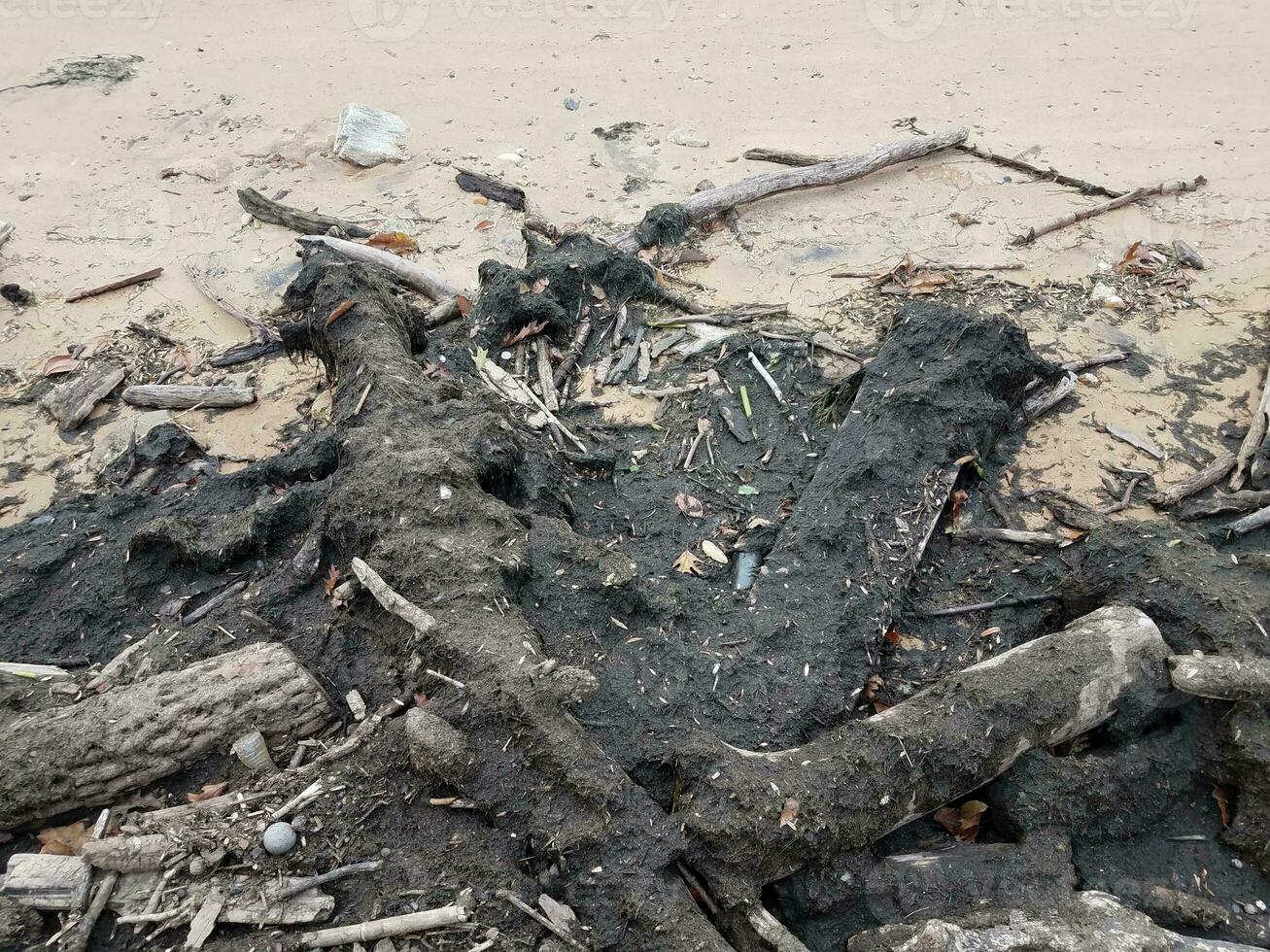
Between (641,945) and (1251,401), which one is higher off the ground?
(1251,401)

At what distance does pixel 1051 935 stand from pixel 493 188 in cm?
803

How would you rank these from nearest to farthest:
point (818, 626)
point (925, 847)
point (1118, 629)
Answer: point (925, 847)
point (1118, 629)
point (818, 626)

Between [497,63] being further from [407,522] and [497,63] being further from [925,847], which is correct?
[925,847]

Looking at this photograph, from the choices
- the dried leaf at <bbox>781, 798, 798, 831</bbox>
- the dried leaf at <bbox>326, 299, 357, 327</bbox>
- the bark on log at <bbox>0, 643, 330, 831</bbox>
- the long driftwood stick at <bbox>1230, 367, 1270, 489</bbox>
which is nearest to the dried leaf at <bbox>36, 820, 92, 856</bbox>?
the bark on log at <bbox>0, 643, 330, 831</bbox>

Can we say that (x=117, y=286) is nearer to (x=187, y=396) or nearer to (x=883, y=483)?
(x=187, y=396)

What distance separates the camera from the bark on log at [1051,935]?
8.87ft

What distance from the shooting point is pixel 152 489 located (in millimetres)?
5359

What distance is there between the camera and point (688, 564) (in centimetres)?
450

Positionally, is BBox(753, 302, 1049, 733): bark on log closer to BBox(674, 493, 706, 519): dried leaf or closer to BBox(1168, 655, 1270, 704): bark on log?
BBox(674, 493, 706, 519): dried leaf

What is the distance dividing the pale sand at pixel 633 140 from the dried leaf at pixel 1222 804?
7.19 feet

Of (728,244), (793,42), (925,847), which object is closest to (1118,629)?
(925,847)

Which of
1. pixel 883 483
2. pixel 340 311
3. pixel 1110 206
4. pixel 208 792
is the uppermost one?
pixel 1110 206

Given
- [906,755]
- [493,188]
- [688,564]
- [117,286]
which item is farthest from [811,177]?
[117,286]

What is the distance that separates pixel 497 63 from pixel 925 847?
11017 millimetres
